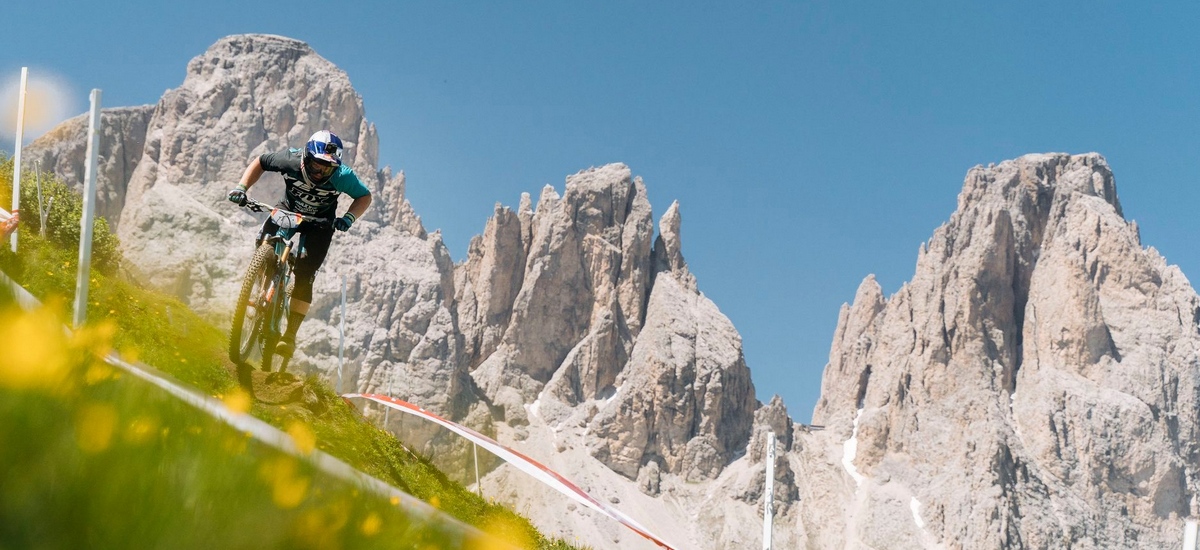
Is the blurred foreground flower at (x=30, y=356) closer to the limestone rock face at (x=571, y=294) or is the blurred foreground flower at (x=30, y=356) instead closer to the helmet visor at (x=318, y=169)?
the helmet visor at (x=318, y=169)

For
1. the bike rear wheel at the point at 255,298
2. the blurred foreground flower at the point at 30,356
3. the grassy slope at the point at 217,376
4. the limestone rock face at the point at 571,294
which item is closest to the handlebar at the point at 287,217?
the bike rear wheel at the point at 255,298

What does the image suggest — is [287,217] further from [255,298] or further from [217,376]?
[217,376]

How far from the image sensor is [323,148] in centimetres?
952

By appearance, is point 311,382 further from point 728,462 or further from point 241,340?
point 728,462

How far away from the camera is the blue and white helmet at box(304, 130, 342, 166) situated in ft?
31.2

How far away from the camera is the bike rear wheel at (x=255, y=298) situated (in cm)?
1043

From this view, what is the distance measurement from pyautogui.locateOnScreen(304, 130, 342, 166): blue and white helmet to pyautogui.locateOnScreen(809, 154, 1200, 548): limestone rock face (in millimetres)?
159560

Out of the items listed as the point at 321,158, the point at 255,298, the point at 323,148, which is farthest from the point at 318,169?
the point at 255,298

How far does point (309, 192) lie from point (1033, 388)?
185 meters

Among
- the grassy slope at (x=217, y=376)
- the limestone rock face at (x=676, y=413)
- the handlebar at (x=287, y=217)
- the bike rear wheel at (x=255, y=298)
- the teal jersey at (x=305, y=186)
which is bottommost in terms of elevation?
the grassy slope at (x=217, y=376)

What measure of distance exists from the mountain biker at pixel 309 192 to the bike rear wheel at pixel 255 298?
27 cm

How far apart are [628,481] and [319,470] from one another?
170m

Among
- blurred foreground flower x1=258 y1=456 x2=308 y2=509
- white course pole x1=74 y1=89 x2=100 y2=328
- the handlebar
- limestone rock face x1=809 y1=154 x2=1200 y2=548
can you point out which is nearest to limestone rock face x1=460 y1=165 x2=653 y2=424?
limestone rock face x1=809 y1=154 x2=1200 y2=548

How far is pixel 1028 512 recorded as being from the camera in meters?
152
